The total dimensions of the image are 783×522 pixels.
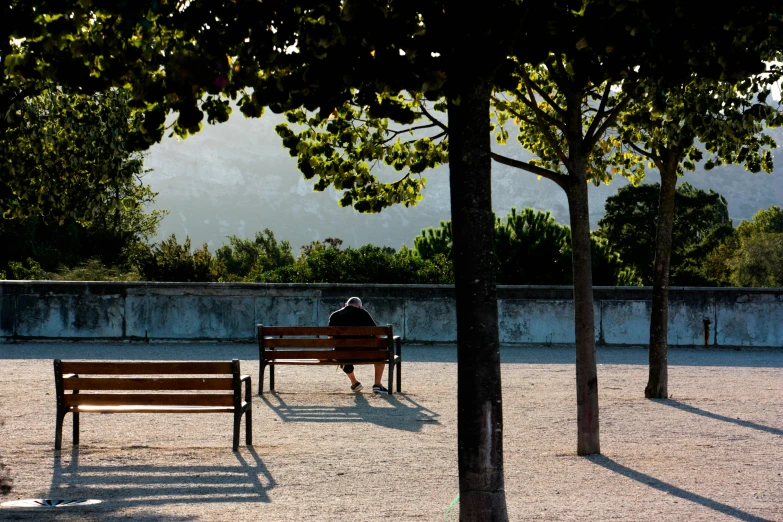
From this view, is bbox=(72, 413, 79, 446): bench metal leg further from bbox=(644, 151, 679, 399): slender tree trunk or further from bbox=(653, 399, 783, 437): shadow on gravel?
bbox=(644, 151, 679, 399): slender tree trunk

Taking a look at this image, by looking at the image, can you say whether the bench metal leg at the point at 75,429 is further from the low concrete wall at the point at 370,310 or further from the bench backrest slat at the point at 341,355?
the low concrete wall at the point at 370,310

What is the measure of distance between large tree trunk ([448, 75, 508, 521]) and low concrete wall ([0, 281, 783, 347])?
13.3m

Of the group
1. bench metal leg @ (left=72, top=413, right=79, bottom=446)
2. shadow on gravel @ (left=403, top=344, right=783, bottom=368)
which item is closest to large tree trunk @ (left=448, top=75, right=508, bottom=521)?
bench metal leg @ (left=72, top=413, right=79, bottom=446)

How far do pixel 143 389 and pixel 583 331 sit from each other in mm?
3653

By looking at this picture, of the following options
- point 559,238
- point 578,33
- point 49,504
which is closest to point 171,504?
point 49,504

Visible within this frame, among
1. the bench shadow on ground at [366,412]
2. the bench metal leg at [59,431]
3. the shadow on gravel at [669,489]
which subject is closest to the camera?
the shadow on gravel at [669,489]

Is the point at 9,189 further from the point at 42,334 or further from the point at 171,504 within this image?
the point at 171,504

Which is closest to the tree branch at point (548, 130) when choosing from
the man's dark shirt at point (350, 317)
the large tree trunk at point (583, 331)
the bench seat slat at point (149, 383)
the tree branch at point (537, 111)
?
the tree branch at point (537, 111)

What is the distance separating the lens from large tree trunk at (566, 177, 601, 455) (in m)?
7.91

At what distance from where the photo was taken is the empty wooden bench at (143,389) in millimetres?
7996

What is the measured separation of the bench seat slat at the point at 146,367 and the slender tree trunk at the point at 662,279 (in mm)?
5379

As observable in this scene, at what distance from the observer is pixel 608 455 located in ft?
25.9

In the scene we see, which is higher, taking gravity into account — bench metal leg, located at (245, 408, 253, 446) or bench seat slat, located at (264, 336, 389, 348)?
bench seat slat, located at (264, 336, 389, 348)

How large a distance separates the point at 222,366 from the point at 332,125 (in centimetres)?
219
